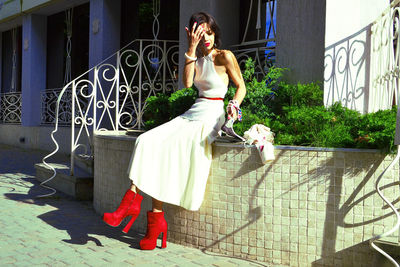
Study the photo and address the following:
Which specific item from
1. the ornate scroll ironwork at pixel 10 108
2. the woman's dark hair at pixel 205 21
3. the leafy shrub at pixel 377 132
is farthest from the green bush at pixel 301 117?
the ornate scroll ironwork at pixel 10 108

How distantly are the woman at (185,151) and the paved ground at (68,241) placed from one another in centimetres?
29

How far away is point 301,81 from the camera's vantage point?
5273 mm

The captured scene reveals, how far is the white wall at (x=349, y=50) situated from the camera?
5.07 metres

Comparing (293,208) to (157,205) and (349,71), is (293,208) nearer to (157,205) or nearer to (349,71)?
(157,205)

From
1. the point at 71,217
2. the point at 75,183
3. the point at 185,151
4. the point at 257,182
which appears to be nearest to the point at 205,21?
the point at 185,151

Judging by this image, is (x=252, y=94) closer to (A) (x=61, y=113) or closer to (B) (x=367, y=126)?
(B) (x=367, y=126)

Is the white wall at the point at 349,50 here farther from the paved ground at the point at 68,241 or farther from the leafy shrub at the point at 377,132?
the paved ground at the point at 68,241

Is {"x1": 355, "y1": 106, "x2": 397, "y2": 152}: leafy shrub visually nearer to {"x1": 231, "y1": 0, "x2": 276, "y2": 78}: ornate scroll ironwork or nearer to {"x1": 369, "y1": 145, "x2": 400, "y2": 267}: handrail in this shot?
{"x1": 369, "y1": 145, "x2": 400, "y2": 267}: handrail

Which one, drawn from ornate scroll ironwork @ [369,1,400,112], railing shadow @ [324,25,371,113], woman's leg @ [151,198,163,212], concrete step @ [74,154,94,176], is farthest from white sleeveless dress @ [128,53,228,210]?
concrete step @ [74,154,94,176]

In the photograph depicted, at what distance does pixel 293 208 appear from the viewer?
375cm

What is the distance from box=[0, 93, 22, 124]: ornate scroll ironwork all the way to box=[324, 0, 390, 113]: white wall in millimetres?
11475

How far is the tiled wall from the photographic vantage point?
350 centimetres

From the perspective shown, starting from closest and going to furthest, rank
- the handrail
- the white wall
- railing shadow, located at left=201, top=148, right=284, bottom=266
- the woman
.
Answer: the handrail → railing shadow, located at left=201, top=148, right=284, bottom=266 → the woman → the white wall

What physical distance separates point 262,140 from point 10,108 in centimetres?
1318
